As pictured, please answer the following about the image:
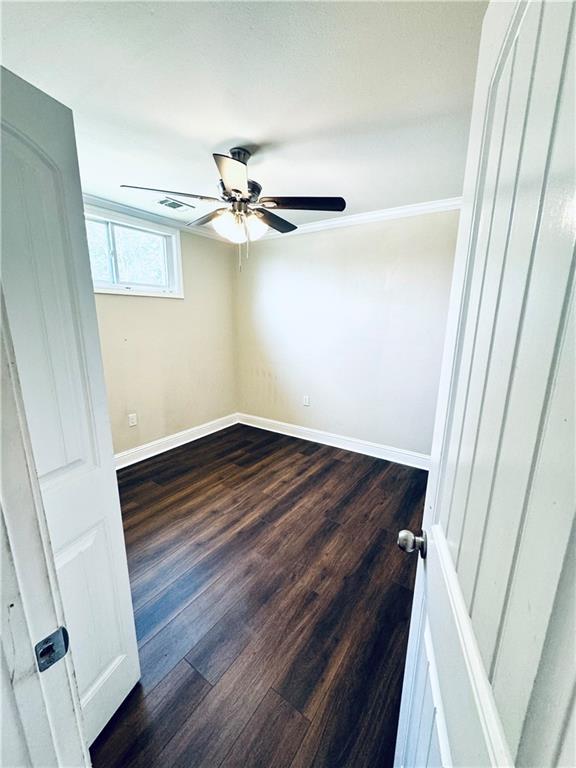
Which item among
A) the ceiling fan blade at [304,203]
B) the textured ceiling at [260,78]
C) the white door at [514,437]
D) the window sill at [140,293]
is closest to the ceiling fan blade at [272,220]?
the ceiling fan blade at [304,203]

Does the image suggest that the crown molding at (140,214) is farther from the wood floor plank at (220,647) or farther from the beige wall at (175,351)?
the wood floor plank at (220,647)

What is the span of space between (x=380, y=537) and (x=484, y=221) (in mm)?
2066

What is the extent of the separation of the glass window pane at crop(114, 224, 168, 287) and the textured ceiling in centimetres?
94

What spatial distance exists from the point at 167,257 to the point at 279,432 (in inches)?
95.3

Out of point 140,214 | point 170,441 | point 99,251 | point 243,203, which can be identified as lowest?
point 170,441

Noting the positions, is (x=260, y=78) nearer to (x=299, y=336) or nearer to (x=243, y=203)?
(x=243, y=203)

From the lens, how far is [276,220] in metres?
2.02

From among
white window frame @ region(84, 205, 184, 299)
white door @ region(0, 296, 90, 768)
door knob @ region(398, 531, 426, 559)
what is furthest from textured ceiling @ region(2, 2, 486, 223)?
door knob @ region(398, 531, 426, 559)

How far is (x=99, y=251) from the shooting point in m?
2.78

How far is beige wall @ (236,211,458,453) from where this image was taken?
2.84m

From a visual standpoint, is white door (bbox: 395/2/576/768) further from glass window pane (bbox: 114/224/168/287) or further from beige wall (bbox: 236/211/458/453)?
glass window pane (bbox: 114/224/168/287)

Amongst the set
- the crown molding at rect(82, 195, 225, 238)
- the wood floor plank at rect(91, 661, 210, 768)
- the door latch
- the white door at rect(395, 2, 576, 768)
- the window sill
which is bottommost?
the wood floor plank at rect(91, 661, 210, 768)

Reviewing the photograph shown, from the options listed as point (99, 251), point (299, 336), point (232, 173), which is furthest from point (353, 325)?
point (99, 251)

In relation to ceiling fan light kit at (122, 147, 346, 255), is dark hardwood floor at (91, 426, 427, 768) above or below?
below
